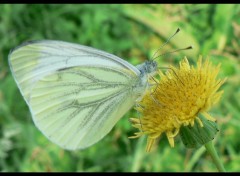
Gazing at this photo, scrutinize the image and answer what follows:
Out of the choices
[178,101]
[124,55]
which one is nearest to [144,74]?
[178,101]

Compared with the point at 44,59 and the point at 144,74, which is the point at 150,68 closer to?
the point at 144,74

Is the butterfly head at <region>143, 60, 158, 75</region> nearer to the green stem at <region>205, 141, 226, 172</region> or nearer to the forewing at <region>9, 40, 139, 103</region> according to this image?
the forewing at <region>9, 40, 139, 103</region>

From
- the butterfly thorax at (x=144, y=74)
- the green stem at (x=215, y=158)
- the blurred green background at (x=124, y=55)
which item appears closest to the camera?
the green stem at (x=215, y=158)

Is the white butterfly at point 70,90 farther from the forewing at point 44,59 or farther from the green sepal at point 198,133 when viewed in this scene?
the green sepal at point 198,133

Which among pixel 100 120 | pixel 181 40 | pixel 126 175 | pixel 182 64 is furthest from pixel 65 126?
pixel 181 40

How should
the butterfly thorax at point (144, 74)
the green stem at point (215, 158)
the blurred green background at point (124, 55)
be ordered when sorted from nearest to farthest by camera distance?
the green stem at point (215, 158)
the butterfly thorax at point (144, 74)
the blurred green background at point (124, 55)

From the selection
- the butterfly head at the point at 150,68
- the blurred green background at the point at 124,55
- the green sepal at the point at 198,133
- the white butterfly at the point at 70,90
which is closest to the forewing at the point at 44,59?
the white butterfly at the point at 70,90

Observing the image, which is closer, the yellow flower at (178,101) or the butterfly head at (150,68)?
the yellow flower at (178,101)
